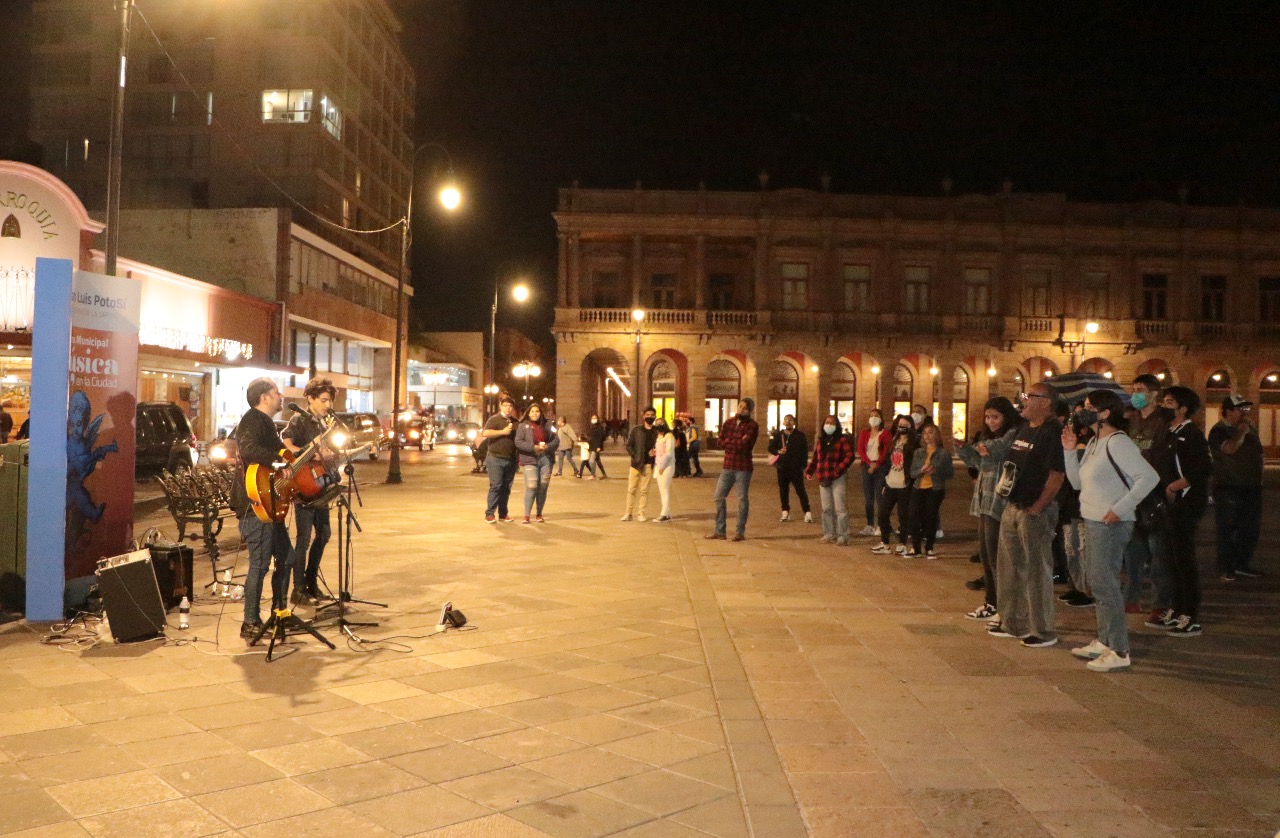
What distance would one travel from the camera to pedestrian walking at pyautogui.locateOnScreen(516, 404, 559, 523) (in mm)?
14539

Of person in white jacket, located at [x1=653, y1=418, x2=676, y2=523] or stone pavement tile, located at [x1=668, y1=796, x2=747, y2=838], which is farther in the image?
person in white jacket, located at [x1=653, y1=418, x2=676, y2=523]

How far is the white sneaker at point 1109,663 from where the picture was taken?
6375 mm

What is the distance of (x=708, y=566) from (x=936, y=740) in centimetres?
600

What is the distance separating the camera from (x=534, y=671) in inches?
247

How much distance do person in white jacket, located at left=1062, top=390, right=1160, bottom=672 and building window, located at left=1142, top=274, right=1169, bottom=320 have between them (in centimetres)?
4622

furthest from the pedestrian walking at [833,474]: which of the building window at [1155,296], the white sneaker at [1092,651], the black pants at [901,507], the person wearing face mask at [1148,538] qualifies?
the building window at [1155,296]

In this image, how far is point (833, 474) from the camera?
1296 cm

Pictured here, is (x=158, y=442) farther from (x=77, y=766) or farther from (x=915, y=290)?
(x=915, y=290)

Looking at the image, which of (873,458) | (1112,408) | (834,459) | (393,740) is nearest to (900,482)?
(834,459)

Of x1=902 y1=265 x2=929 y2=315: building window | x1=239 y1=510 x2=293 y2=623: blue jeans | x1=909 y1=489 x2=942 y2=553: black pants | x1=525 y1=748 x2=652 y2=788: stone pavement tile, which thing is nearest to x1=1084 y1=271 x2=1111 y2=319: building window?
x1=902 y1=265 x2=929 y2=315: building window

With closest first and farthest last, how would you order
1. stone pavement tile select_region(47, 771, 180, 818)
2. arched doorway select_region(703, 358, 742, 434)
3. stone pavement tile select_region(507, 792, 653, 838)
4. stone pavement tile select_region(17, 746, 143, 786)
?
stone pavement tile select_region(507, 792, 653, 838)
stone pavement tile select_region(47, 771, 180, 818)
stone pavement tile select_region(17, 746, 143, 786)
arched doorway select_region(703, 358, 742, 434)

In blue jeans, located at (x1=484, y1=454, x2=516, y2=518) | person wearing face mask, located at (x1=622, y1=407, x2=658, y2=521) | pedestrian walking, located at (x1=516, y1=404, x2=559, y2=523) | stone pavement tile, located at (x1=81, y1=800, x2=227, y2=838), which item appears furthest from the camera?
person wearing face mask, located at (x1=622, y1=407, x2=658, y2=521)

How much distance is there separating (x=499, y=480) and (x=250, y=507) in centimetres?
742

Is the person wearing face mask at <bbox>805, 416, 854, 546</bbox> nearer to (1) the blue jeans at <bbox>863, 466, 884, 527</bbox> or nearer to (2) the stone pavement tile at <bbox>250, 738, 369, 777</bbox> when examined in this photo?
(1) the blue jeans at <bbox>863, 466, 884, 527</bbox>
